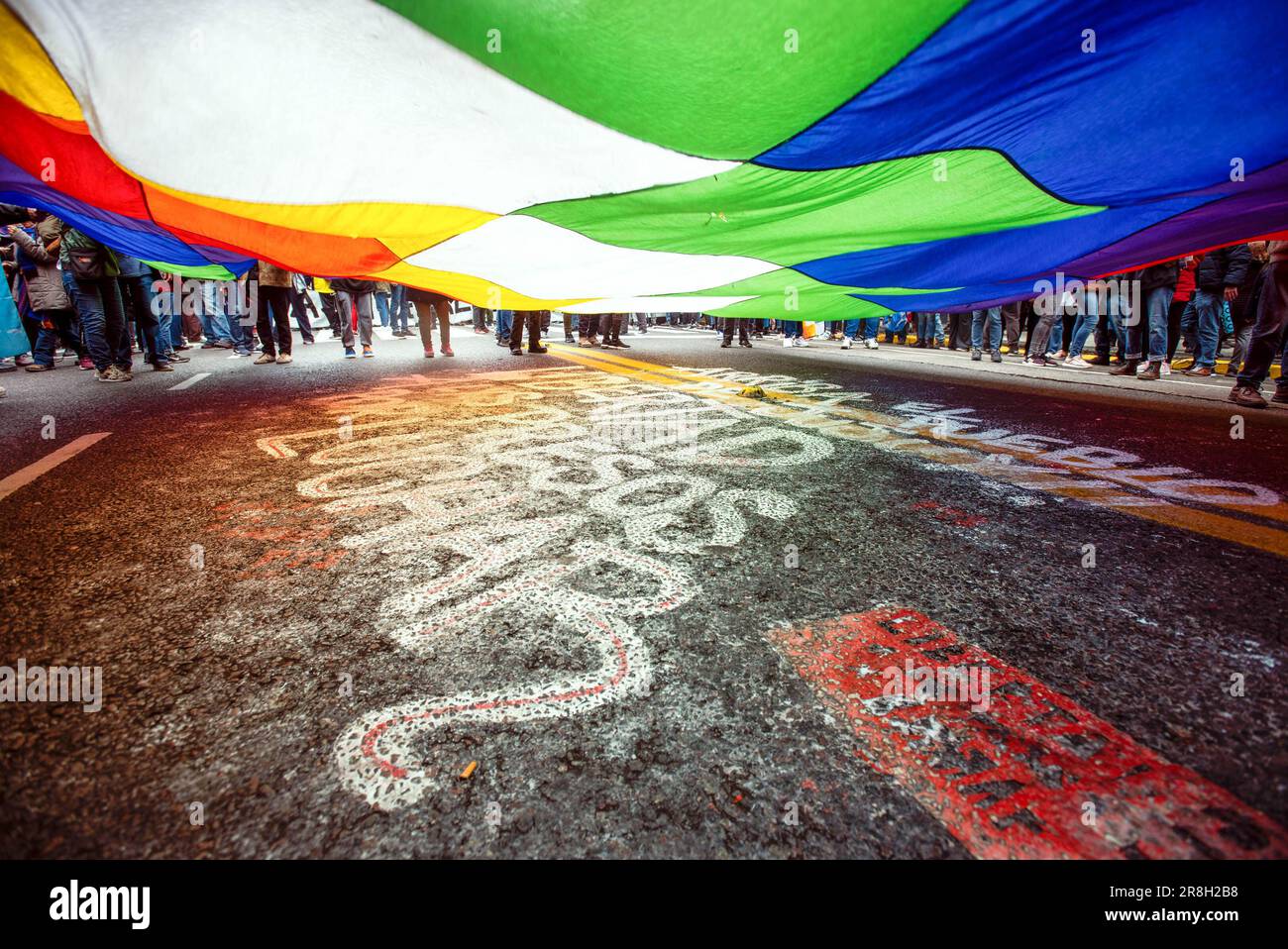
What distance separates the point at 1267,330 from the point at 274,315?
9881 millimetres

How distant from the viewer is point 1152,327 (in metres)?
6.55

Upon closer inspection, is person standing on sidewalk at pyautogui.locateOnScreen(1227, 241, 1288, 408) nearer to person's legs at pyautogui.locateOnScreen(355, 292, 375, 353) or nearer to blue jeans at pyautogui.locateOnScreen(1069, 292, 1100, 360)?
blue jeans at pyautogui.locateOnScreen(1069, 292, 1100, 360)

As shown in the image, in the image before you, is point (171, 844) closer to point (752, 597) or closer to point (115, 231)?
point (752, 597)

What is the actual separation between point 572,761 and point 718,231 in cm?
321

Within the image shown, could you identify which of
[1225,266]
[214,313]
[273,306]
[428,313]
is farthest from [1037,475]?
[214,313]

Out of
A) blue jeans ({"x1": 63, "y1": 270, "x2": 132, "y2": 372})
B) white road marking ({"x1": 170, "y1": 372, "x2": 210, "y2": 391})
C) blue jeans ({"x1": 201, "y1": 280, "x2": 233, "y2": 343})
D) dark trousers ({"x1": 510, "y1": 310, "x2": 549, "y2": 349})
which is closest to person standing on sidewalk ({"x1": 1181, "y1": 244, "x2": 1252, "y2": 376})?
dark trousers ({"x1": 510, "y1": 310, "x2": 549, "y2": 349})

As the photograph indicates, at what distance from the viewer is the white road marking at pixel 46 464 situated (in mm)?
2299

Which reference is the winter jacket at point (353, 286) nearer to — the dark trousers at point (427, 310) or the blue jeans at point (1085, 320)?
the dark trousers at point (427, 310)

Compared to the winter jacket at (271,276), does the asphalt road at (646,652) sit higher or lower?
lower

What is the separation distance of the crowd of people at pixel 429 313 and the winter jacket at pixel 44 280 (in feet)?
0.04

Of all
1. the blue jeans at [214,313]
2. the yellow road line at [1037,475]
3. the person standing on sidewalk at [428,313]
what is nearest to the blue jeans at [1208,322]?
the yellow road line at [1037,475]

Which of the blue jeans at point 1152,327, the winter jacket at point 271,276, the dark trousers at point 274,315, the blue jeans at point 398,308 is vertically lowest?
the blue jeans at point 1152,327

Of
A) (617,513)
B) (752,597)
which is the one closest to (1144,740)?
(752,597)

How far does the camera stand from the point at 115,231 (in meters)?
4.56
